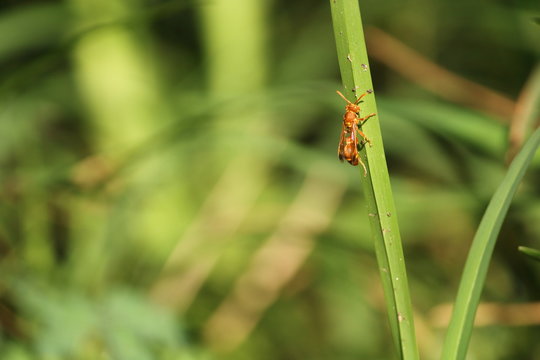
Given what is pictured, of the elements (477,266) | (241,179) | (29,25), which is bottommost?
(477,266)

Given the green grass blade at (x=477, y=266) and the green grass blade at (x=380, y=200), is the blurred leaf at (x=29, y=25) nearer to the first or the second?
the green grass blade at (x=380, y=200)

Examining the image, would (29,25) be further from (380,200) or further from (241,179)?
(380,200)

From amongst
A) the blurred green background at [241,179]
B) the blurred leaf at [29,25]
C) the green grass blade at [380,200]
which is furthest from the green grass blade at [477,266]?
the blurred leaf at [29,25]

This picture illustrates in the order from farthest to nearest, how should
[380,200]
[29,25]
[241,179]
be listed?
[241,179] → [29,25] → [380,200]

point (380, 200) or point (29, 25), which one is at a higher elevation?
point (29, 25)

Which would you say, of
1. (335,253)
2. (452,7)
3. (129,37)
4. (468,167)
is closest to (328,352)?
(335,253)

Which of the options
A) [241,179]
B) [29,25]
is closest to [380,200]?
[241,179]

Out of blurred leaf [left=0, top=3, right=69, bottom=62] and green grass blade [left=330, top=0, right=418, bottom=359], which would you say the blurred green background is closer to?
blurred leaf [left=0, top=3, right=69, bottom=62]

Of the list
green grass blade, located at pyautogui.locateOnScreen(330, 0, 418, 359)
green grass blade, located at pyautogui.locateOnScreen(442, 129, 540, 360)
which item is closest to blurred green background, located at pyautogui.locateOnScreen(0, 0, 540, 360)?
green grass blade, located at pyautogui.locateOnScreen(442, 129, 540, 360)

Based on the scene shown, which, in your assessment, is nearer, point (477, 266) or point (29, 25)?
point (477, 266)
